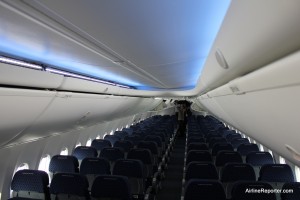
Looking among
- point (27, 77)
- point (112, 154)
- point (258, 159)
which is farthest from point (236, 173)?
point (27, 77)

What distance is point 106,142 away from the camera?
10.6m

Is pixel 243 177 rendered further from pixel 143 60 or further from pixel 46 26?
pixel 46 26

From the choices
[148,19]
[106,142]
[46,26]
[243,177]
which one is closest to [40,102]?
[46,26]

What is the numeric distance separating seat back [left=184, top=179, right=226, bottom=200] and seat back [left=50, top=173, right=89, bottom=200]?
1.69 meters

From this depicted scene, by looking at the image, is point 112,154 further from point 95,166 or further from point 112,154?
point 95,166

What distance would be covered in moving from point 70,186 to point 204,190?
216cm

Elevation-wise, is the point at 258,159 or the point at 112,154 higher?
the point at 112,154

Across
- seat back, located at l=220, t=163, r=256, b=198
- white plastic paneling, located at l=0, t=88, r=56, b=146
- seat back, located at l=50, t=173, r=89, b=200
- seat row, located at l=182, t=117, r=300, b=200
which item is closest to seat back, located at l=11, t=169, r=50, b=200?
seat back, located at l=50, t=173, r=89, b=200

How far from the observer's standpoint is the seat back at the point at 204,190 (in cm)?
460

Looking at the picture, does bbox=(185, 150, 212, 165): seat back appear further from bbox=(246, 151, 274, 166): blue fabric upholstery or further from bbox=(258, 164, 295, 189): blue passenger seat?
bbox=(258, 164, 295, 189): blue passenger seat

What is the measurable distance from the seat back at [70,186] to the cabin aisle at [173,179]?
162 inches

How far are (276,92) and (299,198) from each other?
9.20 ft

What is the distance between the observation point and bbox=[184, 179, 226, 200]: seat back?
4.60 meters

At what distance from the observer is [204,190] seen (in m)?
4.62
